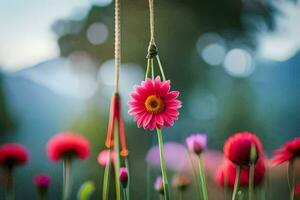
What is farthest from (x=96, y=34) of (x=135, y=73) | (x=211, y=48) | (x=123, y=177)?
(x=123, y=177)

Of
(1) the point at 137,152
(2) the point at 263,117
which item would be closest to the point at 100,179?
(1) the point at 137,152

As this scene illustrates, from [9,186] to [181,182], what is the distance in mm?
280

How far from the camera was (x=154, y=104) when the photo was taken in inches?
27.1

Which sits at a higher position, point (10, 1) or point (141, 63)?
point (10, 1)

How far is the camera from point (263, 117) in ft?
2.86

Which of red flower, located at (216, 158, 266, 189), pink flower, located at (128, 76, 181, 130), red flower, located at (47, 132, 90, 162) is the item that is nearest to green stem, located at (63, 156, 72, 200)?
red flower, located at (47, 132, 90, 162)

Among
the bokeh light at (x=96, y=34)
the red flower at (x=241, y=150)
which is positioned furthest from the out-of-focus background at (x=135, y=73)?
the red flower at (x=241, y=150)

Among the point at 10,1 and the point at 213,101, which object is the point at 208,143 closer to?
the point at 213,101

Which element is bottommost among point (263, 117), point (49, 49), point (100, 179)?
point (100, 179)

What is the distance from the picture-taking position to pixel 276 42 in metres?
0.88

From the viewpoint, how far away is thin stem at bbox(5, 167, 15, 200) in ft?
2.38

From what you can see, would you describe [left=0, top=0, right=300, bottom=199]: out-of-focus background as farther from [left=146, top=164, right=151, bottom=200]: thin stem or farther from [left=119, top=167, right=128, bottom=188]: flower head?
[left=119, top=167, right=128, bottom=188]: flower head

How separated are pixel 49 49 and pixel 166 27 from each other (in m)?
0.21

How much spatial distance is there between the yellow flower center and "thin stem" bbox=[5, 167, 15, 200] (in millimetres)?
228
